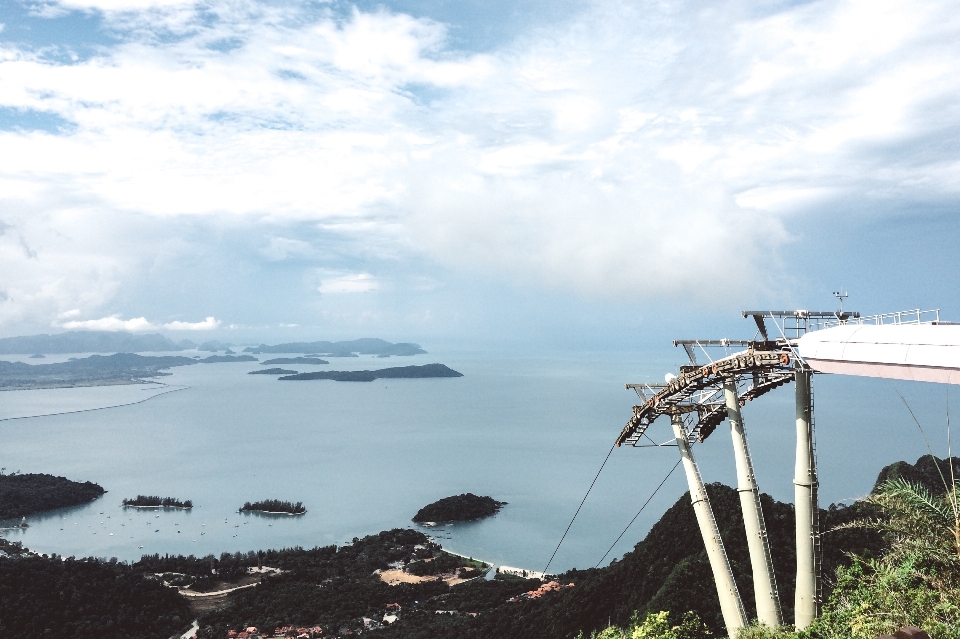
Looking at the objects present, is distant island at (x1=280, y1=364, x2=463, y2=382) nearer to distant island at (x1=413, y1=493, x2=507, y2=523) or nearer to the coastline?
the coastline

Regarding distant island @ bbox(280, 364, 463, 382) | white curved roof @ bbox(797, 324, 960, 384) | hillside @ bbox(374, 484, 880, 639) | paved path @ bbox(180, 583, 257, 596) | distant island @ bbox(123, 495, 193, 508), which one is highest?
distant island @ bbox(280, 364, 463, 382)

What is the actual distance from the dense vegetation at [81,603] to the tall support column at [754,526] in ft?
95.6

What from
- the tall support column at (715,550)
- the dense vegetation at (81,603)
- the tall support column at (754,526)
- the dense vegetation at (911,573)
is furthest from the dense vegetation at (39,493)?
the dense vegetation at (911,573)

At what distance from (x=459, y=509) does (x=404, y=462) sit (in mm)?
23647

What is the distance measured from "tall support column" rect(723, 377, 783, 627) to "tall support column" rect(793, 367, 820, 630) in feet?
1.55

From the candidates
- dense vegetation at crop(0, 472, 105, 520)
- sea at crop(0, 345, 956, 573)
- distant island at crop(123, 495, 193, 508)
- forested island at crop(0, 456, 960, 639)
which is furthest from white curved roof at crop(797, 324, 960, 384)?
dense vegetation at crop(0, 472, 105, 520)

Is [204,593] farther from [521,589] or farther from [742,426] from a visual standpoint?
[742,426]

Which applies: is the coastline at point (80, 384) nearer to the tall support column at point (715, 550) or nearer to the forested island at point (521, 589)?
the forested island at point (521, 589)

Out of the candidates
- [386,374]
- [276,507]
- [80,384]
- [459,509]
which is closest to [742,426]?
[459,509]

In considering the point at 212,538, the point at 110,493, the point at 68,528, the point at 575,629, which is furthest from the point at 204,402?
the point at 575,629

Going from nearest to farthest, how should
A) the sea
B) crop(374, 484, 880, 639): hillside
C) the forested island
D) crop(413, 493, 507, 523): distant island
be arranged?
the forested island < crop(374, 484, 880, 639): hillside < the sea < crop(413, 493, 507, 523): distant island

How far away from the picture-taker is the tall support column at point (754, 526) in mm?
7676

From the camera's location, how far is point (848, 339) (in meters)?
6.18

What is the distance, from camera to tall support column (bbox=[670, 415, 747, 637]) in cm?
816
